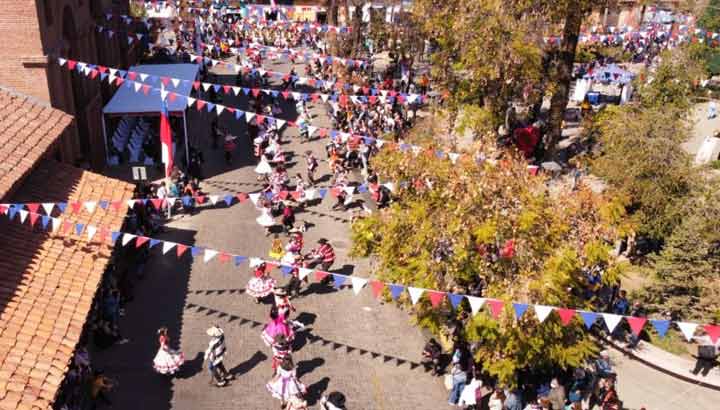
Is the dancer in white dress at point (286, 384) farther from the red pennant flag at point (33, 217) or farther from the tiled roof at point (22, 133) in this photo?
the tiled roof at point (22, 133)

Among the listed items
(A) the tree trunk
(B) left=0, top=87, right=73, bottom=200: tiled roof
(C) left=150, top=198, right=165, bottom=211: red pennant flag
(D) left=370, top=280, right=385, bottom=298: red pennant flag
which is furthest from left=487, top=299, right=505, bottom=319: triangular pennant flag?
(A) the tree trunk

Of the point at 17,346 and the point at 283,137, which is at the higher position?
the point at 17,346

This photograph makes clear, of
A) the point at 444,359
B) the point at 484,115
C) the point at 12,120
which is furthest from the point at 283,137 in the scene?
the point at 444,359

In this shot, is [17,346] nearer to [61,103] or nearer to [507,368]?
[507,368]

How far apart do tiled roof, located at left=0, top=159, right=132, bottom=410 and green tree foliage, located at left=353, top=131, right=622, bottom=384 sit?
21.8 feet

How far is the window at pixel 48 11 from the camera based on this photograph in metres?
20.5

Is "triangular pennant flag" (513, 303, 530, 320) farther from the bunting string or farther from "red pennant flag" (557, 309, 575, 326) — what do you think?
"red pennant flag" (557, 309, 575, 326)

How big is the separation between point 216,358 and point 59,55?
13.2 meters

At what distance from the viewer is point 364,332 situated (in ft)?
55.7

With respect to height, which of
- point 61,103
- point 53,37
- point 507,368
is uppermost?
point 53,37

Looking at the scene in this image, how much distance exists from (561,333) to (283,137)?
23.3 meters

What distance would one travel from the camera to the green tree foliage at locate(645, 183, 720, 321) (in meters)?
16.1

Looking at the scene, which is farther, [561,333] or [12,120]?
[12,120]

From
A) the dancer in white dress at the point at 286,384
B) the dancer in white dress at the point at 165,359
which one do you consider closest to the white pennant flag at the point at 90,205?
the dancer in white dress at the point at 165,359
